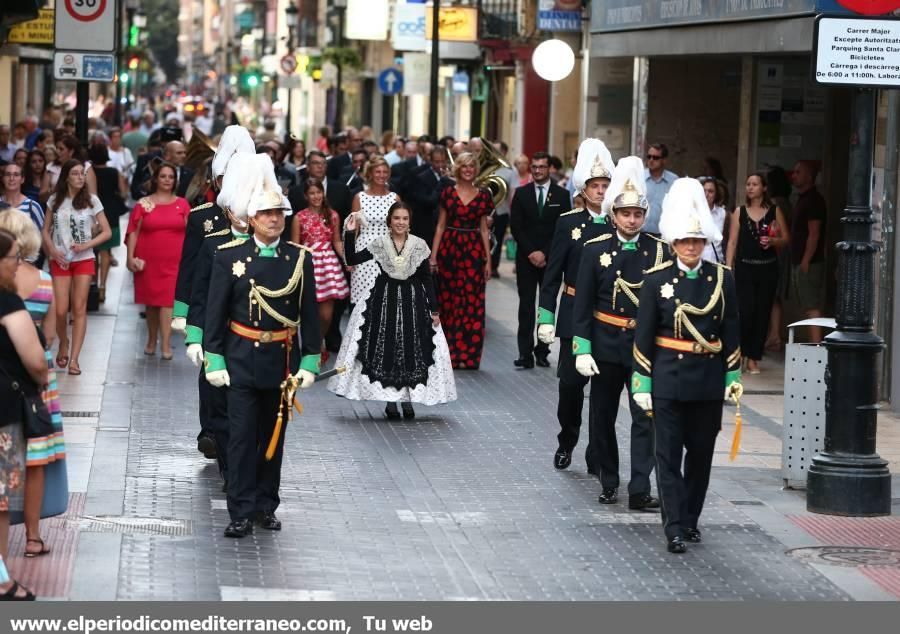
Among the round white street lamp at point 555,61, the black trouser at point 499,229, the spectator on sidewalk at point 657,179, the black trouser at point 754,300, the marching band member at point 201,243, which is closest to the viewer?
the marching band member at point 201,243

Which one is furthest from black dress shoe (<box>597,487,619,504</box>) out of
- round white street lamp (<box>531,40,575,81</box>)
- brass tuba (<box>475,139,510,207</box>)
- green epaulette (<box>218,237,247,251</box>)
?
round white street lamp (<box>531,40,575,81</box>)

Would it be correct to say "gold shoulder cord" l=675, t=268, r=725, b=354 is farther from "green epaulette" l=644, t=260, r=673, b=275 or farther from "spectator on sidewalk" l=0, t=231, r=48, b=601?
"spectator on sidewalk" l=0, t=231, r=48, b=601

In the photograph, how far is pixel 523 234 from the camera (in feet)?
59.8

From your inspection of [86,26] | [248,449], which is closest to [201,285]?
[248,449]

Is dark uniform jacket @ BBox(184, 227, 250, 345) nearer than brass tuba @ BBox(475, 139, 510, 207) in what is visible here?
Yes

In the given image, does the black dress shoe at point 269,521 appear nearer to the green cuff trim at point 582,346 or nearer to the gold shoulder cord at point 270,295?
the gold shoulder cord at point 270,295

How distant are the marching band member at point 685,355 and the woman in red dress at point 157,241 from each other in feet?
26.1

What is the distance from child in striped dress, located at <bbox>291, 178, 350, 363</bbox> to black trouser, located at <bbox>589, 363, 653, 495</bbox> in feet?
20.2

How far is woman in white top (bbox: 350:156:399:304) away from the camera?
664 inches

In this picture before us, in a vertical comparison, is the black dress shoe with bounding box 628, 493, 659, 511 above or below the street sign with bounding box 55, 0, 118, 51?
below

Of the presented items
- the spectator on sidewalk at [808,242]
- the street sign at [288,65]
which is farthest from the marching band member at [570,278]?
the street sign at [288,65]

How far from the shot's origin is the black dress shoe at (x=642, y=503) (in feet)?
37.0

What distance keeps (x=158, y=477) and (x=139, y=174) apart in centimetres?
1401
